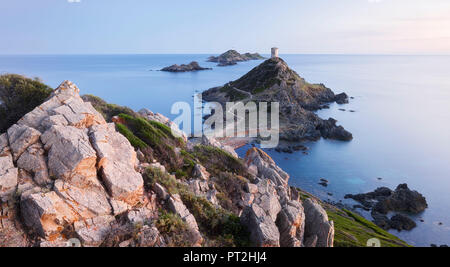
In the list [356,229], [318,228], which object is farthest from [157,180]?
[356,229]

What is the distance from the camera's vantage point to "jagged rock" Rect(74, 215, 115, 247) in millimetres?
8459

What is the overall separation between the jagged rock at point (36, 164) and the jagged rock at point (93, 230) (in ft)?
7.14

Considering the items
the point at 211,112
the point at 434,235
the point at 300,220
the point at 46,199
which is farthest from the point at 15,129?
the point at 211,112

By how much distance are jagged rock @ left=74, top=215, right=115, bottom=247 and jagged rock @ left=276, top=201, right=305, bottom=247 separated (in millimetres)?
A: 7573

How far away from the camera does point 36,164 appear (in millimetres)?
9609

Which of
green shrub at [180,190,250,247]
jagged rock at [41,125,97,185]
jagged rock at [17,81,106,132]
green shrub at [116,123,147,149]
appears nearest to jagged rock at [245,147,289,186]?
green shrub at [116,123,147,149]

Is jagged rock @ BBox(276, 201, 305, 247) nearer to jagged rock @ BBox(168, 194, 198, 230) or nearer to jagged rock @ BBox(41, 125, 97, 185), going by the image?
jagged rock @ BBox(168, 194, 198, 230)

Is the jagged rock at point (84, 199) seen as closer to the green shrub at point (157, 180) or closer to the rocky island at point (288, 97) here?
the green shrub at point (157, 180)

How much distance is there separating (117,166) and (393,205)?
140 feet

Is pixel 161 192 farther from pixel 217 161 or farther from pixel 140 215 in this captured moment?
pixel 217 161

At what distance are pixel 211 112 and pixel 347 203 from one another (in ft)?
182

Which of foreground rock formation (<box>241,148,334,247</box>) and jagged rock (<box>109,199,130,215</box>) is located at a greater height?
jagged rock (<box>109,199,130,215</box>)

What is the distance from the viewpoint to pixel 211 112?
87.1m
